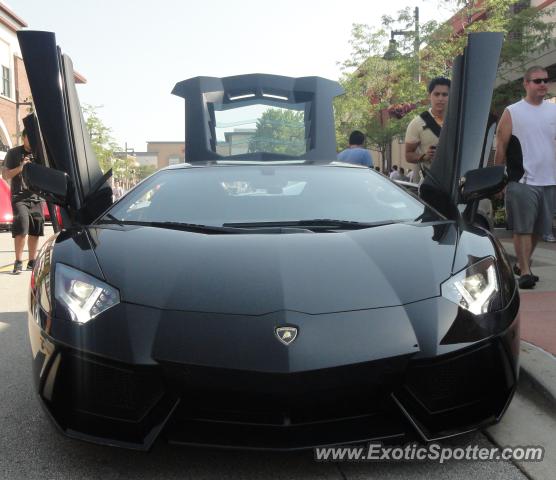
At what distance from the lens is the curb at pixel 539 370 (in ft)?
9.80

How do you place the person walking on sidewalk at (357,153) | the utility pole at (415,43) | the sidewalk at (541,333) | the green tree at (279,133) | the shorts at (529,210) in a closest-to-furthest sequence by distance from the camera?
the sidewalk at (541,333), the shorts at (529,210), the green tree at (279,133), the person walking on sidewalk at (357,153), the utility pole at (415,43)

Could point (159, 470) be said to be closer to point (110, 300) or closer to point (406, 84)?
point (110, 300)

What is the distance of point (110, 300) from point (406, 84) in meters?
19.8

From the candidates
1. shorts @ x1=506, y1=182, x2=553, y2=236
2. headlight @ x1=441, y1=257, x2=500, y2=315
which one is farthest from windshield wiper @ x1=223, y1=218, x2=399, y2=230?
shorts @ x1=506, y1=182, x2=553, y2=236

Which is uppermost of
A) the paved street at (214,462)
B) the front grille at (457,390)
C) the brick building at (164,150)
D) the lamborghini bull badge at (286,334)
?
the lamborghini bull badge at (286,334)

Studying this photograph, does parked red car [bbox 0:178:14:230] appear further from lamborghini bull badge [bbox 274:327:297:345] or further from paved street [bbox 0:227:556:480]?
lamborghini bull badge [bbox 274:327:297:345]

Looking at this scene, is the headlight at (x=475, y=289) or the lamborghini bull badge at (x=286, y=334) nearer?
the lamborghini bull badge at (x=286, y=334)

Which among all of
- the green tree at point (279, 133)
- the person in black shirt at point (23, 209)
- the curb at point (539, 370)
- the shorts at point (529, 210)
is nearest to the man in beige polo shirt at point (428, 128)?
the shorts at point (529, 210)

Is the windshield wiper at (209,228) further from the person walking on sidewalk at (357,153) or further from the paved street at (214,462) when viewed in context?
the person walking on sidewalk at (357,153)

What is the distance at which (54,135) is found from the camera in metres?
3.47

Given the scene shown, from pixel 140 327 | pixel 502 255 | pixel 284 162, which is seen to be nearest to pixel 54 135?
pixel 284 162

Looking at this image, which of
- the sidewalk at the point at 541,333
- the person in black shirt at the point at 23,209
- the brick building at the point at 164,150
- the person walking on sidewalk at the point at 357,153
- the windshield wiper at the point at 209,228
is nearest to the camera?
the windshield wiper at the point at 209,228

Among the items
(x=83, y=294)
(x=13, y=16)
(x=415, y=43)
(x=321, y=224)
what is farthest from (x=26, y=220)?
(x=13, y=16)

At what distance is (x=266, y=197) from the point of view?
133 inches
